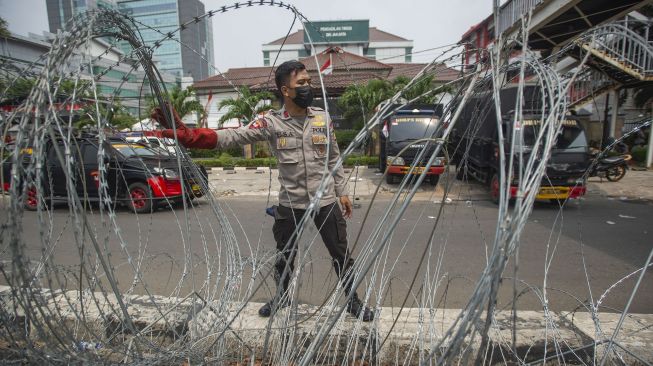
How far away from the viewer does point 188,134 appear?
6.32 feet

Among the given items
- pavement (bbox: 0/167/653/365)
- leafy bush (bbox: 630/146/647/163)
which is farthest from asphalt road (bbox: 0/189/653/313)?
leafy bush (bbox: 630/146/647/163)

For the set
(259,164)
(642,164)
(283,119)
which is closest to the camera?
(283,119)

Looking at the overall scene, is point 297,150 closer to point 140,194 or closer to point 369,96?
point 140,194

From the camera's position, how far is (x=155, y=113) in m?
1.97

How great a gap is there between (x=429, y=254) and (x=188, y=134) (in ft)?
4.77

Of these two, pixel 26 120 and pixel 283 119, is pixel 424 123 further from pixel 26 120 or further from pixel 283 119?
pixel 26 120

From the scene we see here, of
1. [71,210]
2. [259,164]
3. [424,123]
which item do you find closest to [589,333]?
[71,210]

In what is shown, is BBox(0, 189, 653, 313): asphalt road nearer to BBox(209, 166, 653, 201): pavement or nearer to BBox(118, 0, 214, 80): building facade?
BBox(209, 166, 653, 201): pavement

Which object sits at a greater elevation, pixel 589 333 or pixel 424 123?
pixel 424 123

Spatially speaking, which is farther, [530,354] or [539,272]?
[539,272]

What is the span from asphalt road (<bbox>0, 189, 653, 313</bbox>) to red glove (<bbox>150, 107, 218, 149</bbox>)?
1.31 ft

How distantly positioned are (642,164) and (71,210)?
48.3 ft

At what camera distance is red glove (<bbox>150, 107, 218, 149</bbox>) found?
191 cm

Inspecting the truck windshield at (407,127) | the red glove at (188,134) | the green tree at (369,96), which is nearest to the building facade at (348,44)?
the green tree at (369,96)
